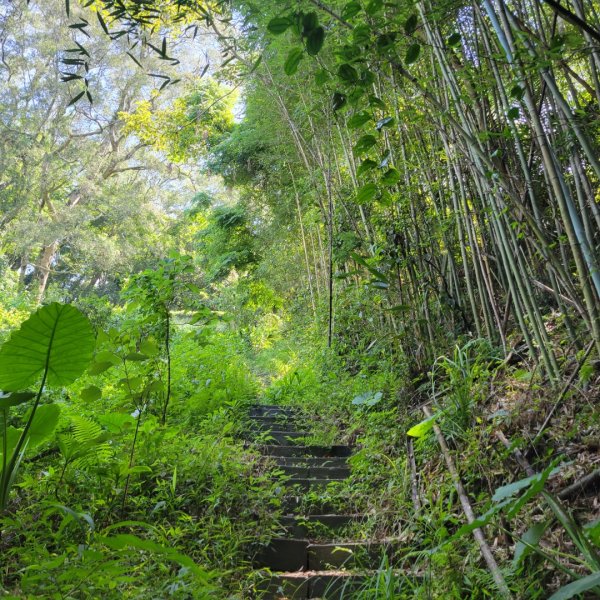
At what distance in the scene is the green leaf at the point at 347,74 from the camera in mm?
1184

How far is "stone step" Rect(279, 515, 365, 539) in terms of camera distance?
7.25 ft

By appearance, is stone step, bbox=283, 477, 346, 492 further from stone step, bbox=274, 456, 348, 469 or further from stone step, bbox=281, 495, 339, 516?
stone step, bbox=274, 456, 348, 469

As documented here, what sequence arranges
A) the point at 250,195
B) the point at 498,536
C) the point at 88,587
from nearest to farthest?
the point at 88,587
the point at 498,536
the point at 250,195

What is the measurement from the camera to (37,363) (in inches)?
59.3

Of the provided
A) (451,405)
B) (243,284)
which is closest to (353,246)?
(451,405)

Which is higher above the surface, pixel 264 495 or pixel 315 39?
pixel 315 39

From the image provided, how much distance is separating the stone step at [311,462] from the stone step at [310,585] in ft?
3.51

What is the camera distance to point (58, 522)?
6.19 ft

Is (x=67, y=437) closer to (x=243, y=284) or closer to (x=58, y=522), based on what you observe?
(x=58, y=522)

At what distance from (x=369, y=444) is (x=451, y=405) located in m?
0.71

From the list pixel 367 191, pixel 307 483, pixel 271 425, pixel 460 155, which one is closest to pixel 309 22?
pixel 367 191

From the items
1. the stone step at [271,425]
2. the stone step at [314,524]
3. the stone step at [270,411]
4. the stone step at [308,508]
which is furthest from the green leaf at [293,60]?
the stone step at [270,411]

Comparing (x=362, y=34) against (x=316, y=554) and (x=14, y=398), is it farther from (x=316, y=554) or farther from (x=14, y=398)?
(x=316, y=554)

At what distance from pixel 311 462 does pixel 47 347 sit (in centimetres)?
197
